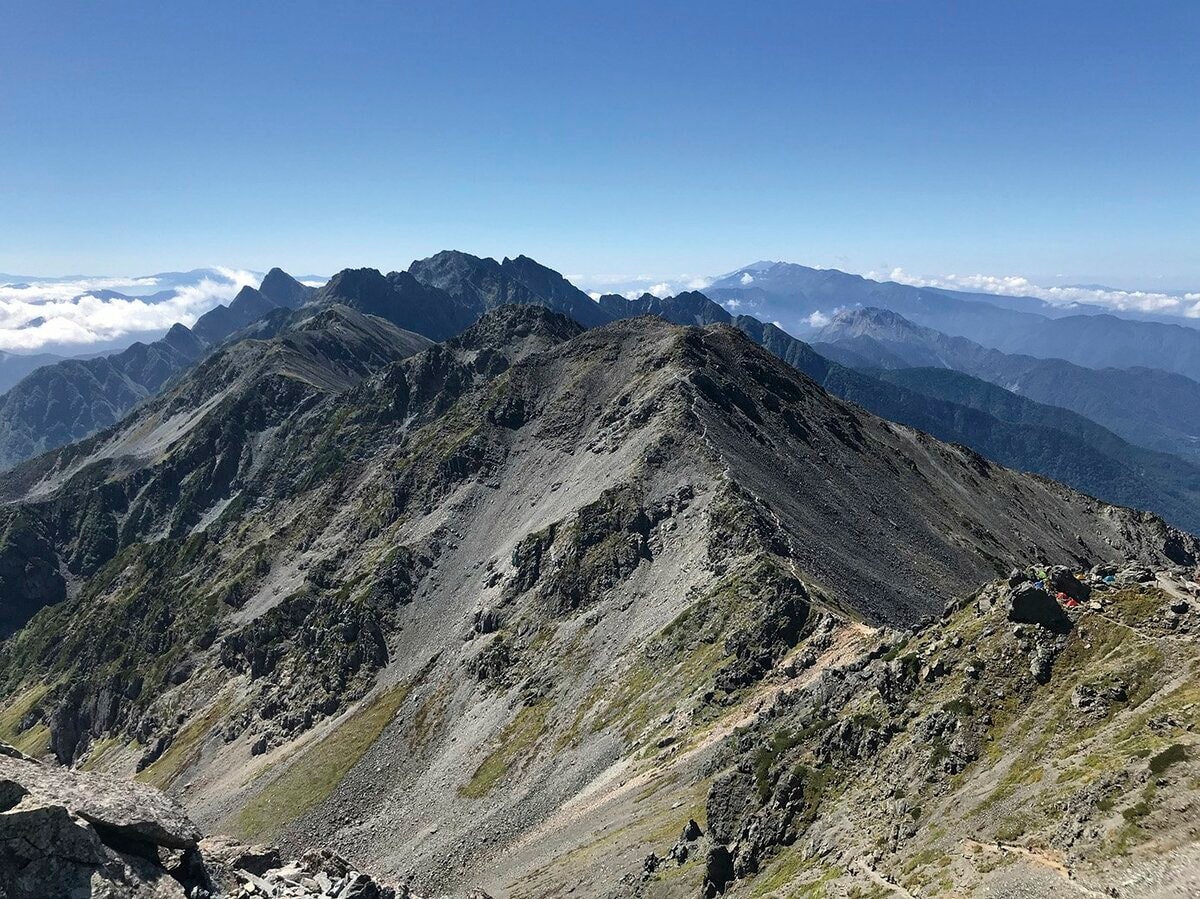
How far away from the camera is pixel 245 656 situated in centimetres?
17312

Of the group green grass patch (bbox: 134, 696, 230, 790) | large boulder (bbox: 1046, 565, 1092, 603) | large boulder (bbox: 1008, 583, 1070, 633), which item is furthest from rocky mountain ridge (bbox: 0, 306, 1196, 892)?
large boulder (bbox: 1046, 565, 1092, 603)

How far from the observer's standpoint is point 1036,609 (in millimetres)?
53312

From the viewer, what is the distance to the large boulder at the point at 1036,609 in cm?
5203

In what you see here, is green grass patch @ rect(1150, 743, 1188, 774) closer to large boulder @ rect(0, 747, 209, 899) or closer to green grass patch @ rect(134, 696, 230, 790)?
large boulder @ rect(0, 747, 209, 899)

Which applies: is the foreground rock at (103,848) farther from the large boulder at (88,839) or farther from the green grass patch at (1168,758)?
the green grass patch at (1168,758)

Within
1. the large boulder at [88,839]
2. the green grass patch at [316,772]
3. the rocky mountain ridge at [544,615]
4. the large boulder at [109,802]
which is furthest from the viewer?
the green grass patch at [316,772]

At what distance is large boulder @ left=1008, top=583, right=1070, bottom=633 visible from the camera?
171ft

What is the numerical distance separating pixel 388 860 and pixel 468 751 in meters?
21.6

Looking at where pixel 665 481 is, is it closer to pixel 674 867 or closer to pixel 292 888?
pixel 674 867

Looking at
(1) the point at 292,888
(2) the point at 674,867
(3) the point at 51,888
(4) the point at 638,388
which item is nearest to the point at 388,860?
(2) the point at 674,867

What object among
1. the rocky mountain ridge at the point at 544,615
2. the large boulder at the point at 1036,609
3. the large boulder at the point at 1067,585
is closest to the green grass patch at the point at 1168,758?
the large boulder at the point at 1036,609

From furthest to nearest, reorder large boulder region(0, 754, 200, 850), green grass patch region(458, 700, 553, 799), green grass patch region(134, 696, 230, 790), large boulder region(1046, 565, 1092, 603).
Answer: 1. green grass patch region(134, 696, 230, 790)
2. green grass patch region(458, 700, 553, 799)
3. large boulder region(1046, 565, 1092, 603)
4. large boulder region(0, 754, 200, 850)

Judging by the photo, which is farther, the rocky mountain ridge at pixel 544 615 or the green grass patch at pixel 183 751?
the green grass patch at pixel 183 751

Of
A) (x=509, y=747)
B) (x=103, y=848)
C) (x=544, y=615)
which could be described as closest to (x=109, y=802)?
(x=103, y=848)
